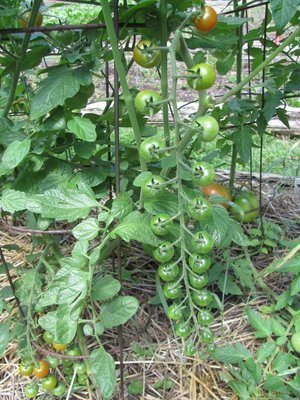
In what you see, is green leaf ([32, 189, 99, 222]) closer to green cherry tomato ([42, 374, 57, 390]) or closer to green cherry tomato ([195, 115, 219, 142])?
green cherry tomato ([195, 115, 219, 142])

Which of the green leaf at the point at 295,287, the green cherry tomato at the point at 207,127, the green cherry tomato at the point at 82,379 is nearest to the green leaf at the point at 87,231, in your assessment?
Result: the green cherry tomato at the point at 207,127

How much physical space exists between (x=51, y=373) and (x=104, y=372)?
0.24 m

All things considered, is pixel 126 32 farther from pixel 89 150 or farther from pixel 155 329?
pixel 155 329

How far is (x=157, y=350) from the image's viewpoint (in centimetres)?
102

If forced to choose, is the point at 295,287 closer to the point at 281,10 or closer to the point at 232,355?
the point at 232,355

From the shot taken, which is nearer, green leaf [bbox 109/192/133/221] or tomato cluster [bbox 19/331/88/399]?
green leaf [bbox 109/192/133/221]

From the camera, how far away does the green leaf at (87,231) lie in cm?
74

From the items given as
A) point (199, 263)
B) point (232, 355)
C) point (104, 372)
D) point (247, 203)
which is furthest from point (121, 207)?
point (247, 203)

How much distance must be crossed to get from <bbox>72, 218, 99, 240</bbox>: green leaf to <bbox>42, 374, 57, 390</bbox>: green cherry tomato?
13.6 inches

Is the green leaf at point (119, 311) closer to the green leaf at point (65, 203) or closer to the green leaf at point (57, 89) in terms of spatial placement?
the green leaf at point (65, 203)

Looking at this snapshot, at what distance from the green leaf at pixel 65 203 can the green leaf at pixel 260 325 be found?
0.43 meters

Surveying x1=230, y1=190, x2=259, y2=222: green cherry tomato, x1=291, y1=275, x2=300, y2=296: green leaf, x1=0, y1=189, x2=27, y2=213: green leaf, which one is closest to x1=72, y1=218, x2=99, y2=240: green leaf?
x1=0, y1=189, x2=27, y2=213: green leaf

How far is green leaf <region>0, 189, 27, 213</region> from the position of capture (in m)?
0.80

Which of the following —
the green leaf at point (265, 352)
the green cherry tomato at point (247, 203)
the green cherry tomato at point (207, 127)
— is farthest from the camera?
the green cherry tomato at point (247, 203)
